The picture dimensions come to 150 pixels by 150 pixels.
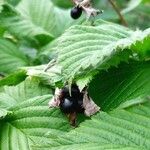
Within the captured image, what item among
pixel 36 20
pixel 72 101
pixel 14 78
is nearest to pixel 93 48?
pixel 72 101

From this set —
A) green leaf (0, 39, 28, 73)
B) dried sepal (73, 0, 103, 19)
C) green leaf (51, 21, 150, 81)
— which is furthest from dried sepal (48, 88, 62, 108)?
green leaf (0, 39, 28, 73)

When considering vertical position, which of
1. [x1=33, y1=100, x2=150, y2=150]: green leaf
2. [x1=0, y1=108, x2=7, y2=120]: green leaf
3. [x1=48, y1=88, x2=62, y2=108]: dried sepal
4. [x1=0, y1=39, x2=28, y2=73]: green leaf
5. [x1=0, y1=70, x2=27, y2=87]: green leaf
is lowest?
[x1=33, y1=100, x2=150, y2=150]: green leaf

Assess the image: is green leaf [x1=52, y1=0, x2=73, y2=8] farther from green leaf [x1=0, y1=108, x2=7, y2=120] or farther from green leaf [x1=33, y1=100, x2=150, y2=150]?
green leaf [x1=33, y1=100, x2=150, y2=150]

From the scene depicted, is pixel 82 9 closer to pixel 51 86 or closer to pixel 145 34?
pixel 51 86

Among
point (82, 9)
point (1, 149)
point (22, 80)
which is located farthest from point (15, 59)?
point (1, 149)

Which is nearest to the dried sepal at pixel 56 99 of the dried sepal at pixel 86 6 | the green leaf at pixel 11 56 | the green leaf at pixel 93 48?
the green leaf at pixel 93 48

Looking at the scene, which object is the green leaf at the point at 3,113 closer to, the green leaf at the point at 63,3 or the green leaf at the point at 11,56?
the green leaf at the point at 11,56

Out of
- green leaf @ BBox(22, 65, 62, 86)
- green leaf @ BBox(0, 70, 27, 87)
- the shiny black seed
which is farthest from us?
green leaf @ BBox(0, 70, 27, 87)
